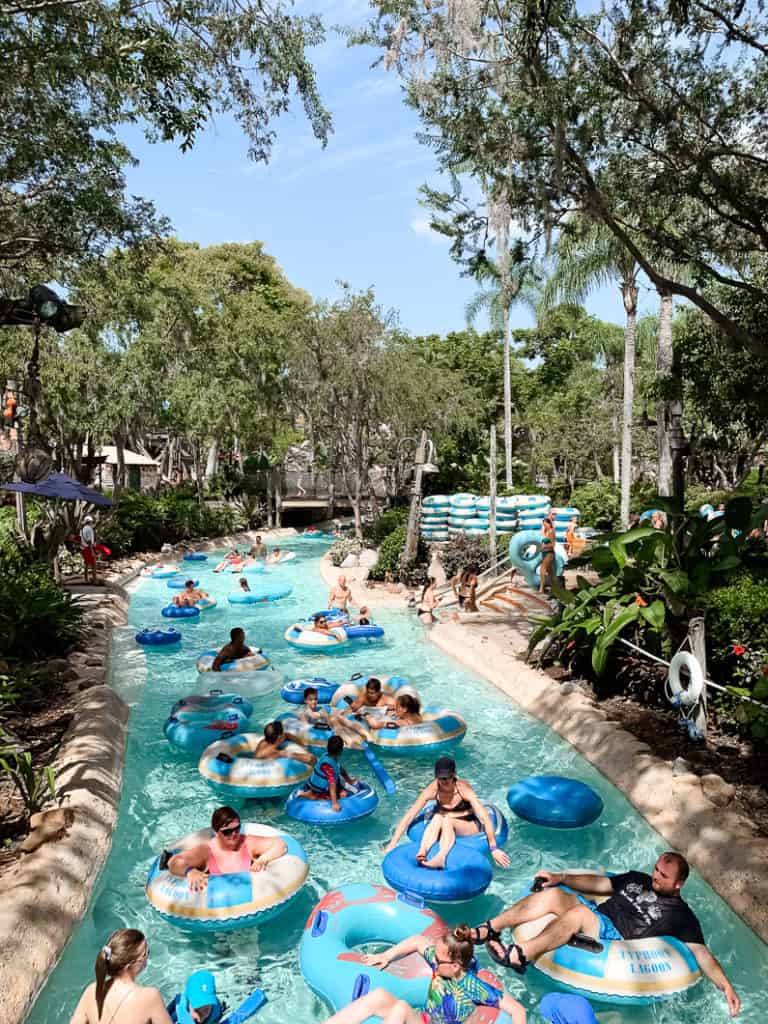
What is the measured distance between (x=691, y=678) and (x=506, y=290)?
1097cm

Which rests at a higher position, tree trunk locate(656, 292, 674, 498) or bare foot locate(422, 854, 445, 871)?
tree trunk locate(656, 292, 674, 498)

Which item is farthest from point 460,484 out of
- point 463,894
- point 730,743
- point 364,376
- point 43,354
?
point 463,894

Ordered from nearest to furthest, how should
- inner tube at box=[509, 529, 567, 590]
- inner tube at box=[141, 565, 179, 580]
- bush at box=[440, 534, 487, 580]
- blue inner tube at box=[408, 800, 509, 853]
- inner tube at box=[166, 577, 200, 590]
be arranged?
blue inner tube at box=[408, 800, 509, 853] < inner tube at box=[509, 529, 567, 590] < bush at box=[440, 534, 487, 580] < inner tube at box=[166, 577, 200, 590] < inner tube at box=[141, 565, 179, 580]

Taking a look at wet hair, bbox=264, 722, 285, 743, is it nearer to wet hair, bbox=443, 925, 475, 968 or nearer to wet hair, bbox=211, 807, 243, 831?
wet hair, bbox=211, 807, 243, 831

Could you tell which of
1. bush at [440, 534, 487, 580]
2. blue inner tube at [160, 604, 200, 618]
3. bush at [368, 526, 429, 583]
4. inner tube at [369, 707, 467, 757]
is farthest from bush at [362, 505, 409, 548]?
inner tube at [369, 707, 467, 757]

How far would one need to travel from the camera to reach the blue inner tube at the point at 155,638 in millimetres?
14023

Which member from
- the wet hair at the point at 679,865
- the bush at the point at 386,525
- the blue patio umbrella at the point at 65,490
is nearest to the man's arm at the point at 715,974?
the wet hair at the point at 679,865

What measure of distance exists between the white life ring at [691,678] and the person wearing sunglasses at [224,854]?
13.6 ft

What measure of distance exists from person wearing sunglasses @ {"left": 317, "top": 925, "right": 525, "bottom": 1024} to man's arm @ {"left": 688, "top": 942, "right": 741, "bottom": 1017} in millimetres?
1316

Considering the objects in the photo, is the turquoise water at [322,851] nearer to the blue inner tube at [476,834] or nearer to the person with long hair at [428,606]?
the blue inner tube at [476,834]

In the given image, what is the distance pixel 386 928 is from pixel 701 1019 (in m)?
2.00

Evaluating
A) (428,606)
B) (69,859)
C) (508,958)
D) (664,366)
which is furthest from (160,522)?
(508,958)

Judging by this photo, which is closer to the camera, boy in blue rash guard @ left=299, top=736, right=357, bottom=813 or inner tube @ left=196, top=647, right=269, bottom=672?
boy in blue rash guard @ left=299, top=736, right=357, bottom=813

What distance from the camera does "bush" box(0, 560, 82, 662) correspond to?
414 inches
